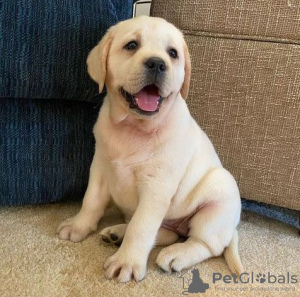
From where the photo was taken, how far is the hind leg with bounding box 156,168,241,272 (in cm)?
128

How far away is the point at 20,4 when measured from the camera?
133 cm

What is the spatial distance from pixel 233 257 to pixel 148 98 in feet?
1.90

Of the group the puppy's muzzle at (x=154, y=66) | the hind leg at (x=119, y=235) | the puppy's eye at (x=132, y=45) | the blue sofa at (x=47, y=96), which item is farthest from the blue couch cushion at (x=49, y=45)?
the hind leg at (x=119, y=235)

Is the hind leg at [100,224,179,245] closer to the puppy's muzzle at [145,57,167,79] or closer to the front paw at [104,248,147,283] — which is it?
the front paw at [104,248,147,283]

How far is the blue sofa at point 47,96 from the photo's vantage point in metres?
1.34

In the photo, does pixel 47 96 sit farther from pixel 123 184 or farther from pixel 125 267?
pixel 125 267

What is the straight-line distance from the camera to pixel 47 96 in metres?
1.42

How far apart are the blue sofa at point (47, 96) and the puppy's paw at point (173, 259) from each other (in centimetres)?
49

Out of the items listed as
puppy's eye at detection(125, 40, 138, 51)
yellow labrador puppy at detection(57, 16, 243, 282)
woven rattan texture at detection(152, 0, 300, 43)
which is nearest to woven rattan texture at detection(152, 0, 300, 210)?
woven rattan texture at detection(152, 0, 300, 43)

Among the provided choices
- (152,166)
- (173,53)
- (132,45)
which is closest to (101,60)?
(132,45)

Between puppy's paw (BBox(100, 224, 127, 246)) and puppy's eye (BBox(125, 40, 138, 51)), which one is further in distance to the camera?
puppy's paw (BBox(100, 224, 127, 246))

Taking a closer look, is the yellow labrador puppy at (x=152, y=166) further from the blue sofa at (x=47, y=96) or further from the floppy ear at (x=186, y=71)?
the blue sofa at (x=47, y=96)

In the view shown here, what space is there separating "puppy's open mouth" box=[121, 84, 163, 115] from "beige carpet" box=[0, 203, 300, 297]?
1.58 ft

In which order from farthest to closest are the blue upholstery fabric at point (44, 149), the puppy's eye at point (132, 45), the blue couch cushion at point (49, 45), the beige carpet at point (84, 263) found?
the blue upholstery fabric at point (44, 149), the blue couch cushion at point (49, 45), the puppy's eye at point (132, 45), the beige carpet at point (84, 263)
